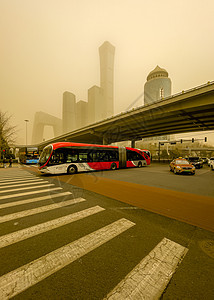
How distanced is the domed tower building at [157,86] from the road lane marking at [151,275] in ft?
503

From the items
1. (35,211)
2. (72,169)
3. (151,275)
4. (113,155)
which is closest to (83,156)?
(72,169)

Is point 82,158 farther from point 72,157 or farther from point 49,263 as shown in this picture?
point 49,263

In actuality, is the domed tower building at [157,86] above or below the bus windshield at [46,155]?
above

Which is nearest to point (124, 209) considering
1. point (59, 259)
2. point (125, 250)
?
point (125, 250)

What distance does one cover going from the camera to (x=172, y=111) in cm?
2233

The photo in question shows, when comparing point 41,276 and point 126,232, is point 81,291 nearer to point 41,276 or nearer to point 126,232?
point 41,276

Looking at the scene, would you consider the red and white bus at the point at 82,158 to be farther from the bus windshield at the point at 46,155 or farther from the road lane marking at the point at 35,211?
the road lane marking at the point at 35,211

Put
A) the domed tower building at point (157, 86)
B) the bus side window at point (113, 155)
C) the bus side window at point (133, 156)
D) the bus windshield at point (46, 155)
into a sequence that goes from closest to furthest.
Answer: the bus windshield at point (46, 155) → the bus side window at point (113, 155) → the bus side window at point (133, 156) → the domed tower building at point (157, 86)

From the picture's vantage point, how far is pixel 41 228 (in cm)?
323

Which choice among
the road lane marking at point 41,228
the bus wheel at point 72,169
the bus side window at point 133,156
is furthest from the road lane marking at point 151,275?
the bus side window at point 133,156

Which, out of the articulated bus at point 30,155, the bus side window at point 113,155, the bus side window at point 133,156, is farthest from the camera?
the articulated bus at point 30,155

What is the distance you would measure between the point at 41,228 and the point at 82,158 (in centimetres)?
1027

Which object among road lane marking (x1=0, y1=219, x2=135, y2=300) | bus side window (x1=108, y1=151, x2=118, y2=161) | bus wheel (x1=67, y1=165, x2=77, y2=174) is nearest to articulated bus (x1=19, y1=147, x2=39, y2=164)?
bus wheel (x1=67, y1=165, x2=77, y2=174)

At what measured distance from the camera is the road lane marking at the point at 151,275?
5.37 feet
